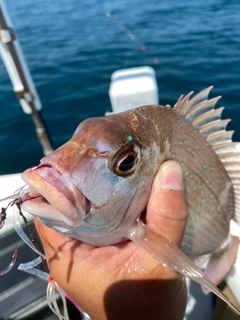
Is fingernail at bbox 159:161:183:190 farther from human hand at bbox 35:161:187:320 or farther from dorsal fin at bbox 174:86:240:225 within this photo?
Answer: dorsal fin at bbox 174:86:240:225

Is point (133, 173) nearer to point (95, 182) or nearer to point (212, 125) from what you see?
point (95, 182)

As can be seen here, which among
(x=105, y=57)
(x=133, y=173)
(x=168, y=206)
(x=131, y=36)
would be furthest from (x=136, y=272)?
(x=131, y=36)

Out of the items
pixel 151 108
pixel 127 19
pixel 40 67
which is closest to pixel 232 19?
pixel 127 19

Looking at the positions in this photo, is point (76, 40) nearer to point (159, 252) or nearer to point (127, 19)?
point (127, 19)

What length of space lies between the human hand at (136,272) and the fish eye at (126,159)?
6.5 inches

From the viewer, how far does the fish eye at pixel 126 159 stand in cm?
142

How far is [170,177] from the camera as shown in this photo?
1.56 metres

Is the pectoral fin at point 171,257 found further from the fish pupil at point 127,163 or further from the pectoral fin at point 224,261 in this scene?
the pectoral fin at point 224,261

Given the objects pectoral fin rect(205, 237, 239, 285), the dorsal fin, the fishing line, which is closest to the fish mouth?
the dorsal fin

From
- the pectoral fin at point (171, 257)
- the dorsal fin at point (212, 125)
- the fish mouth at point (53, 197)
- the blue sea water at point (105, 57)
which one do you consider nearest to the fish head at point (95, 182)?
the fish mouth at point (53, 197)

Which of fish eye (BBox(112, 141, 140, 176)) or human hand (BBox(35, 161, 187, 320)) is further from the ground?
fish eye (BBox(112, 141, 140, 176))

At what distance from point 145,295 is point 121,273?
15cm

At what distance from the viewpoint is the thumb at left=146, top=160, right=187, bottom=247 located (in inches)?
59.5

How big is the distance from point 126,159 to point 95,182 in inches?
7.8
